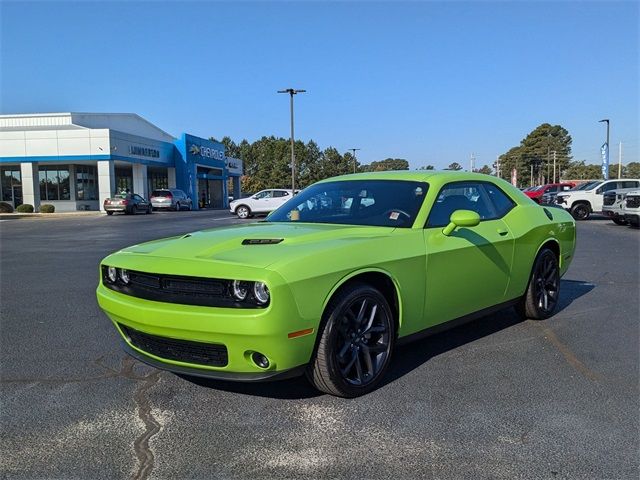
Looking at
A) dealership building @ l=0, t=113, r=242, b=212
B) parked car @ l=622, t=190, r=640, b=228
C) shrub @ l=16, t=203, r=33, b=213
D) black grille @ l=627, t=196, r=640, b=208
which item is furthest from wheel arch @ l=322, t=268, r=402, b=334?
shrub @ l=16, t=203, r=33, b=213

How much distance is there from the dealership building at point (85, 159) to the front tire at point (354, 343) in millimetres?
38586

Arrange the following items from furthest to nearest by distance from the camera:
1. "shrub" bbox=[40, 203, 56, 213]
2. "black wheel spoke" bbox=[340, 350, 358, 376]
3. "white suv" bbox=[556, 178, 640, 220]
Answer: "shrub" bbox=[40, 203, 56, 213], "white suv" bbox=[556, 178, 640, 220], "black wheel spoke" bbox=[340, 350, 358, 376]

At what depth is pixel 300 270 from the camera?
10.4 feet

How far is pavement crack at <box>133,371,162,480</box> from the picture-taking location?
275cm

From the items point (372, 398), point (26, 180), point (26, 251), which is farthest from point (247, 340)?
point (26, 180)

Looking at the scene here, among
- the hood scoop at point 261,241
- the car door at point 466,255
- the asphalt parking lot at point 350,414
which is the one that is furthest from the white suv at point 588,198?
the hood scoop at point 261,241

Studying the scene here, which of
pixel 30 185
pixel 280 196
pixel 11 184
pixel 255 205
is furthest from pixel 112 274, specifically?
pixel 11 184

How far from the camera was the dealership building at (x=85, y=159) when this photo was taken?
38.7 metres

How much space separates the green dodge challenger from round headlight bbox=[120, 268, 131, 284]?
0.01 m

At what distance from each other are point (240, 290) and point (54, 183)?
44823 millimetres

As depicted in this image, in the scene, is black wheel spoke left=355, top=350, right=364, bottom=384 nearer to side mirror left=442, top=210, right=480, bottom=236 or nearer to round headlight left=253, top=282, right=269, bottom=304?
round headlight left=253, top=282, right=269, bottom=304

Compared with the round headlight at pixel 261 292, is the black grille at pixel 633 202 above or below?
above

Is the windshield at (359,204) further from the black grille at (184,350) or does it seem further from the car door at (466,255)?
the black grille at (184,350)

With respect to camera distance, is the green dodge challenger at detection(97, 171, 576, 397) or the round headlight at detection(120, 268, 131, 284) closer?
the green dodge challenger at detection(97, 171, 576, 397)
